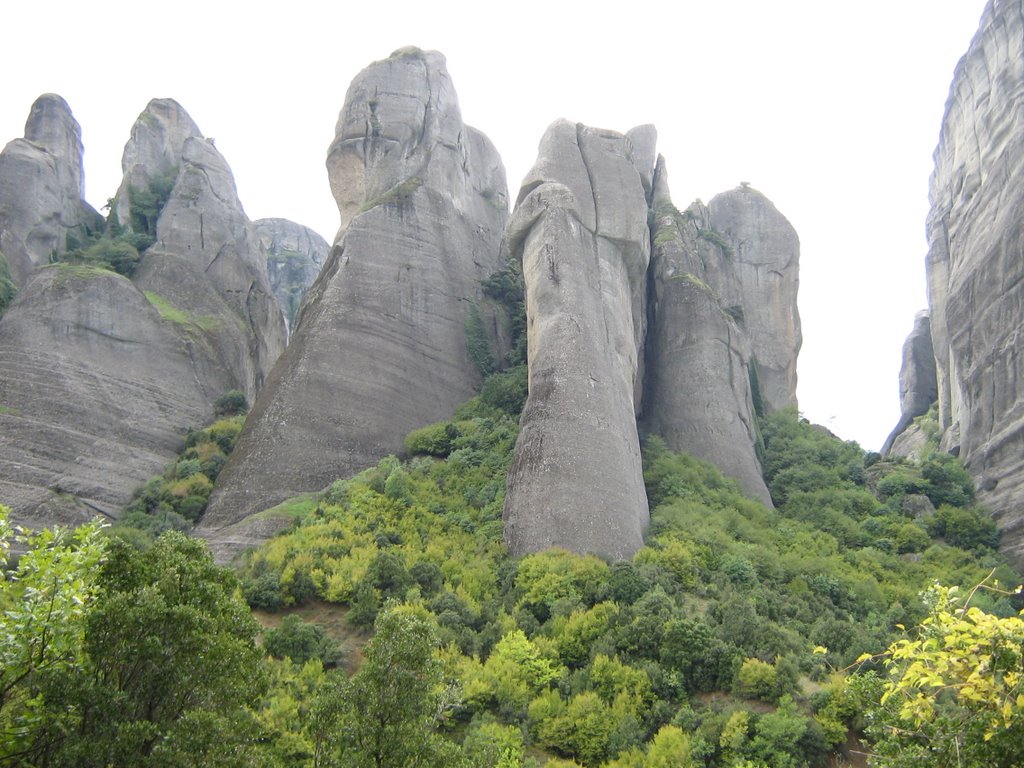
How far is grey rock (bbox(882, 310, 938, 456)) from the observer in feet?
216

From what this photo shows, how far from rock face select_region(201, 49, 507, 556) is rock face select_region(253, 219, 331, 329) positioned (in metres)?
28.5

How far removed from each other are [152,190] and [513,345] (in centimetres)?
2596

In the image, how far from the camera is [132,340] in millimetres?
42688

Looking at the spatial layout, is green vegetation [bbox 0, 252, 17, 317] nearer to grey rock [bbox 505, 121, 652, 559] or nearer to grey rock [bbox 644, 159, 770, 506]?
grey rock [bbox 505, 121, 652, 559]

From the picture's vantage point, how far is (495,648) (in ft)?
78.9

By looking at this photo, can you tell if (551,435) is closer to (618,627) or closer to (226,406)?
(618,627)

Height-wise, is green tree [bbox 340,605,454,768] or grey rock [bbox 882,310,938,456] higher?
grey rock [bbox 882,310,938,456]

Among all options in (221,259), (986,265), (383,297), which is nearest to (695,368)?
(986,265)

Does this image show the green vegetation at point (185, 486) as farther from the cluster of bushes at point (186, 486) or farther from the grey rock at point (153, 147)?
the grey rock at point (153, 147)

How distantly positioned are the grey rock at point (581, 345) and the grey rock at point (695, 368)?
1304mm

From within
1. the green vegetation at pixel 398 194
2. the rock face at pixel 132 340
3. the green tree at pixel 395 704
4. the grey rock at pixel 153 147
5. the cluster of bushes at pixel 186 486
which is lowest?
the green tree at pixel 395 704

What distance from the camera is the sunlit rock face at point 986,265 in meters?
39.5

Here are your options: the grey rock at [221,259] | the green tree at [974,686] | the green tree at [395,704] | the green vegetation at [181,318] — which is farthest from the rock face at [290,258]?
the green tree at [974,686]

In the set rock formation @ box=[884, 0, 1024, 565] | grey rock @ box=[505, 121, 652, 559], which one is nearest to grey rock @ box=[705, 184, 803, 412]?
rock formation @ box=[884, 0, 1024, 565]
